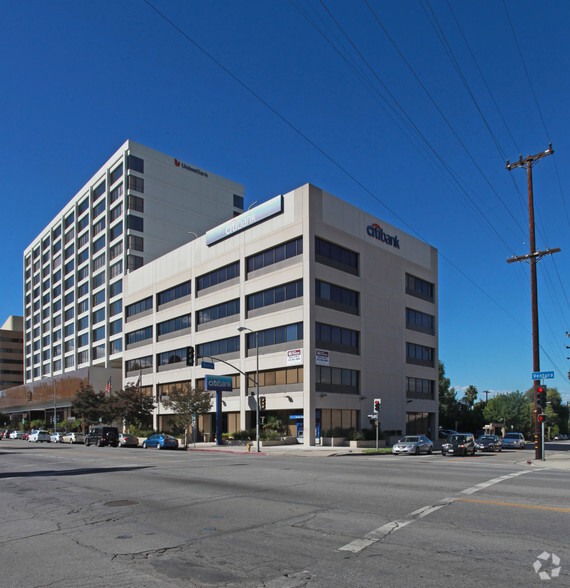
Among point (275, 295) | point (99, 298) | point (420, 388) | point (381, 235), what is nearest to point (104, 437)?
point (275, 295)

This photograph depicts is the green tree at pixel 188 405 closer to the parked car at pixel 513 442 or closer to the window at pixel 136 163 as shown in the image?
the parked car at pixel 513 442

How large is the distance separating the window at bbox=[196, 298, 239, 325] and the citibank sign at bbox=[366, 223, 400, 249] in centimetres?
1480

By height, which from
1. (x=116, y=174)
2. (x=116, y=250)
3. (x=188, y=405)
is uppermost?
(x=116, y=174)

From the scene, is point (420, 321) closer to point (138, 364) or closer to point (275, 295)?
point (275, 295)

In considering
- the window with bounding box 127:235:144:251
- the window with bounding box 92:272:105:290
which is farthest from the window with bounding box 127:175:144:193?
the window with bounding box 92:272:105:290

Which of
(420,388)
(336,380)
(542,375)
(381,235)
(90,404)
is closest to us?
(542,375)

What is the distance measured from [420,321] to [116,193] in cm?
5058

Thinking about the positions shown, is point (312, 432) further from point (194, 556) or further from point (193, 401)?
point (194, 556)

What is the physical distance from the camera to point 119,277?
79.5 metres

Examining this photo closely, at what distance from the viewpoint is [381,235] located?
54531 mm

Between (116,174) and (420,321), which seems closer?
(420,321)

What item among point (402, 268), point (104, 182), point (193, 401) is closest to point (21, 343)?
point (104, 182)

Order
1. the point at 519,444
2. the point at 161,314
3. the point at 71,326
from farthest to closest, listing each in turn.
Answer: the point at 71,326
the point at 161,314
the point at 519,444

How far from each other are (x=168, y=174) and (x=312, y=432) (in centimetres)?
5406
